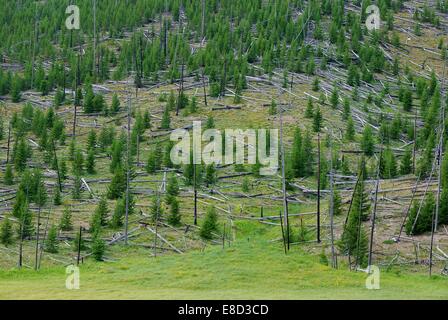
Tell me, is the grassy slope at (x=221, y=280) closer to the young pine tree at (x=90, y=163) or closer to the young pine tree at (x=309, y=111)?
the young pine tree at (x=90, y=163)

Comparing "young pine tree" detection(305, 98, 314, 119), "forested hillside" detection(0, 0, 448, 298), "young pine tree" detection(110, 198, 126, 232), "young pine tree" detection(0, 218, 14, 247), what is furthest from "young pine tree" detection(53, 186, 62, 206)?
"young pine tree" detection(305, 98, 314, 119)

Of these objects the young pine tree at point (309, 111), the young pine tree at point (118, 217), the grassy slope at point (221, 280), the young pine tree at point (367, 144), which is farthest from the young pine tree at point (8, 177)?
the young pine tree at point (367, 144)

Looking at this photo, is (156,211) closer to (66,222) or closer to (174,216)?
(174,216)

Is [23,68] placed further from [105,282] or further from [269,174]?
[105,282]

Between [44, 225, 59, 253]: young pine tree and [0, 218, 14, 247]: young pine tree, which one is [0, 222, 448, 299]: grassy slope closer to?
[44, 225, 59, 253]: young pine tree

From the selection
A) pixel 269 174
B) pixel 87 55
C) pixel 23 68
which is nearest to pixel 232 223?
pixel 269 174

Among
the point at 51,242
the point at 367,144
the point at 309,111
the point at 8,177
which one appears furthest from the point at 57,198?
the point at 309,111
